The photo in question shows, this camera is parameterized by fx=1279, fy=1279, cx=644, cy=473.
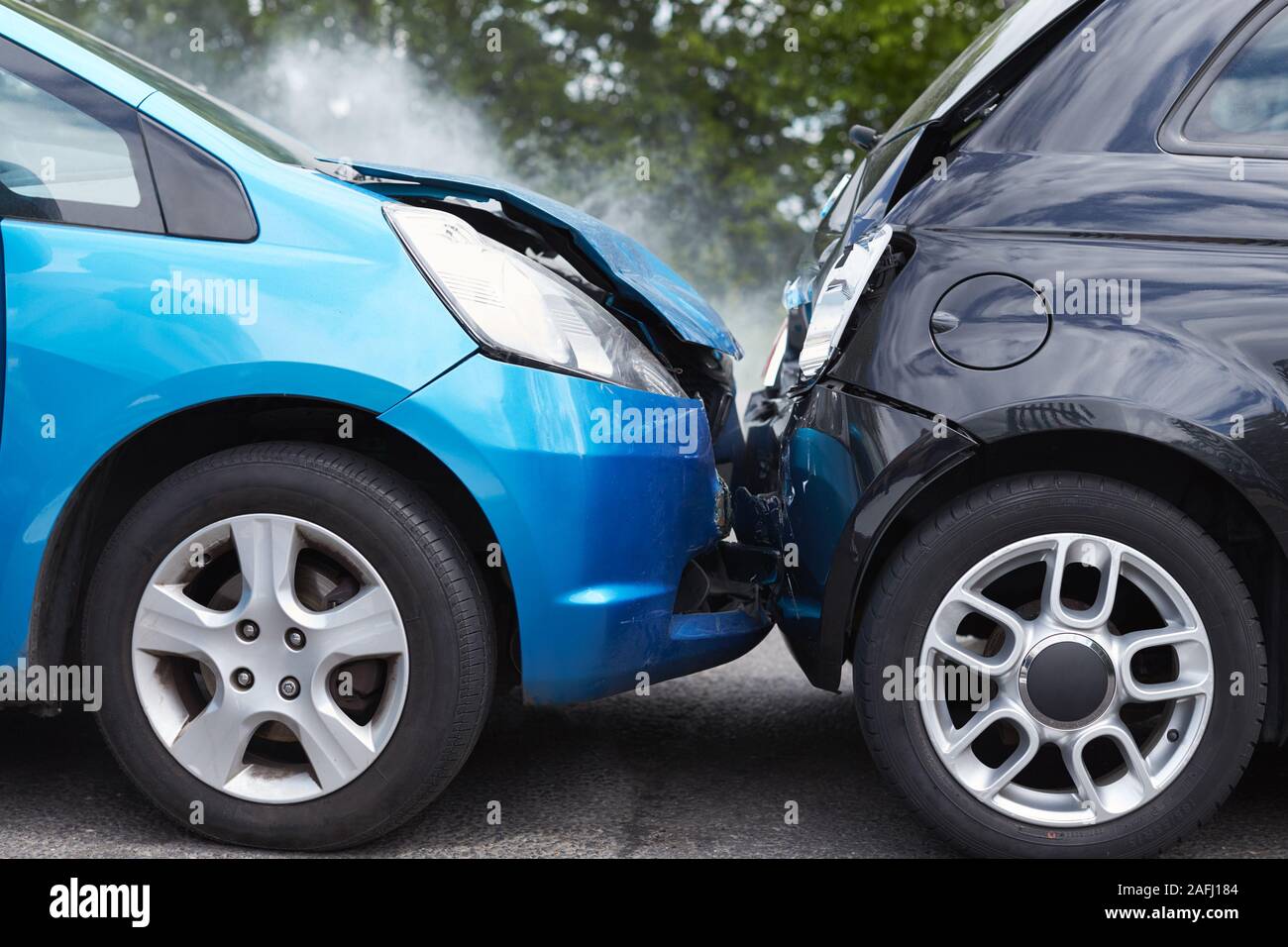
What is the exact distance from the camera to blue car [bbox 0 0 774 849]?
2236 mm

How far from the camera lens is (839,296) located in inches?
94.9

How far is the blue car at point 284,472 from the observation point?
224cm

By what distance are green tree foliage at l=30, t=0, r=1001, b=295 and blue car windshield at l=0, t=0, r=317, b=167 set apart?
1194 cm

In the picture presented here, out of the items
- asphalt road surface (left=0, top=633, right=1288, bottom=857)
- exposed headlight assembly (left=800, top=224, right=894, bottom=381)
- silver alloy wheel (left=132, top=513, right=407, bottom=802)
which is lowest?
asphalt road surface (left=0, top=633, right=1288, bottom=857)

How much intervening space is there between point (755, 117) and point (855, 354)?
45.8 feet

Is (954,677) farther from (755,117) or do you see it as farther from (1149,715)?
(755,117)

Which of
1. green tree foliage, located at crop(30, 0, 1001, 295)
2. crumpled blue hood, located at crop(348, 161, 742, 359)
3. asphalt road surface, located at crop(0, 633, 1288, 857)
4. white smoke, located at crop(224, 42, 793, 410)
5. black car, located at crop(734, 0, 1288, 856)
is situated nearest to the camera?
black car, located at crop(734, 0, 1288, 856)

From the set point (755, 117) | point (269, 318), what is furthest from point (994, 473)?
point (755, 117)

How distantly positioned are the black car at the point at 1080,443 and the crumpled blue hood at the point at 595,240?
0.54 meters

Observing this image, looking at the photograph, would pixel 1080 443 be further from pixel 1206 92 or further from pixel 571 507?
pixel 571 507

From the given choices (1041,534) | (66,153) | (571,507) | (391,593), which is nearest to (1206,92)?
(1041,534)

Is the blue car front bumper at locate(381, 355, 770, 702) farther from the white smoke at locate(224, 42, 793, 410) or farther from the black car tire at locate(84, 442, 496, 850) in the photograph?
the white smoke at locate(224, 42, 793, 410)

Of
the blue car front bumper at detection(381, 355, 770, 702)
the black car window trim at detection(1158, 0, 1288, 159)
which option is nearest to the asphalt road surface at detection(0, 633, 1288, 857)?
the blue car front bumper at detection(381, 355, 770, 702)

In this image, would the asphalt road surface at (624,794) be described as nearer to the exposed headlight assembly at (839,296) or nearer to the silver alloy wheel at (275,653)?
the silver alloy wheel at (275,653)
